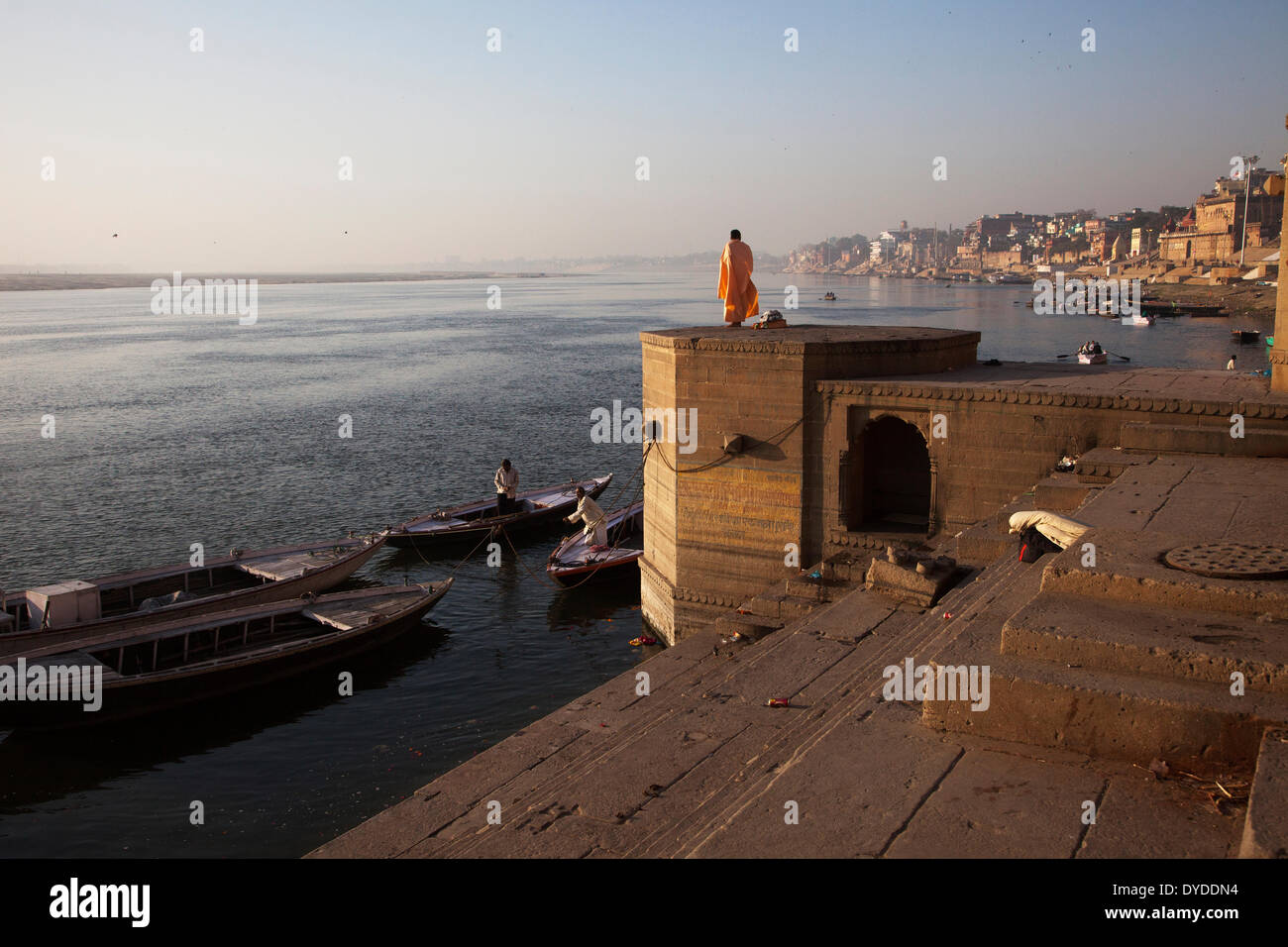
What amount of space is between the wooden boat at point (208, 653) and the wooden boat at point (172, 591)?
0.60 metres

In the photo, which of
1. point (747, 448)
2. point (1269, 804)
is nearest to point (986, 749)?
point (1269, 804)

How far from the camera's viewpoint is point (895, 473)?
643 inches

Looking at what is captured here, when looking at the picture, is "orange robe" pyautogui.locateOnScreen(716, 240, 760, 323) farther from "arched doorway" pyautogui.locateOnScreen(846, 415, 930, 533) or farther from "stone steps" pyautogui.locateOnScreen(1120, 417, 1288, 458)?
"stone steps" pyautogui.locateOnScreen(1120, 417, 1288, 458)

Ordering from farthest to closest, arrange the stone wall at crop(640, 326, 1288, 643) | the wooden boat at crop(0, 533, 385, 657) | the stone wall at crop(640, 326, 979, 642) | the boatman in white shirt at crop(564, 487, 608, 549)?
the boatman in white shirt at crop(564, 487, 608, 549) < the wooden boat at crop(0, 533, 385, 657) < the stone wall at crop(640, 326, 979, 642) < the stone wall at crop(640, 326, 1288, 643)

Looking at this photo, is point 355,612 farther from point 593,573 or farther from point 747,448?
point 747,448

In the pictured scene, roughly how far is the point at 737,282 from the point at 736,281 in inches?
1.5

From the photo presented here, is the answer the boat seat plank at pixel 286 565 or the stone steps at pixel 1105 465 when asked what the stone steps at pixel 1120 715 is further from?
the boat seat plank at pixel 286 565

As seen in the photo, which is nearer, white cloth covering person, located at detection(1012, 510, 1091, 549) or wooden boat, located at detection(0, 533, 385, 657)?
white cloth covering person, located at detection(1012, 510, 1091, 549)

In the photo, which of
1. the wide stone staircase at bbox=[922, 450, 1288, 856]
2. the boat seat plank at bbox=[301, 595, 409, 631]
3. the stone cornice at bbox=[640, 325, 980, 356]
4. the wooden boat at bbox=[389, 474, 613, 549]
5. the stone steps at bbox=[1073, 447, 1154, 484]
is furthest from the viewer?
the wooden boat at bbox=[389, 474, 613, 549]

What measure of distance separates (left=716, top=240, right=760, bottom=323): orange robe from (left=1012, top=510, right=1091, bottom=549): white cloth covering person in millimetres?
7780

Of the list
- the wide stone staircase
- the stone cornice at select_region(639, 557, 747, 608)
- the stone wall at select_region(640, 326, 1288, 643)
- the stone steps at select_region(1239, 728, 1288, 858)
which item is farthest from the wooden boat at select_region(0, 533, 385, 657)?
the stone steps at select_region(1239, 728, 1288, 858)

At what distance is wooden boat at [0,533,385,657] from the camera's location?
16.3 meters
